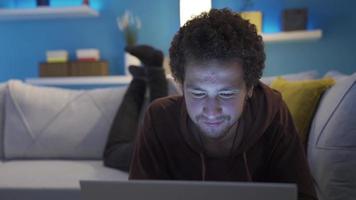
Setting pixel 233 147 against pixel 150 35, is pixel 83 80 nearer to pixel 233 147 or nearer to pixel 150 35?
pixel 150 35

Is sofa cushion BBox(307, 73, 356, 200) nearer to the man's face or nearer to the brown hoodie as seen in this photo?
the brown hoodie

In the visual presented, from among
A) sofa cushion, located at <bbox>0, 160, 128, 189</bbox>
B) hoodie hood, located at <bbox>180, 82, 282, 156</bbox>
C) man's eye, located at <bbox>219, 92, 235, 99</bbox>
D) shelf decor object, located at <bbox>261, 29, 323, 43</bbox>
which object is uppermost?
man's eye, located at <bbox>219, 92, 235, 99</bbox>

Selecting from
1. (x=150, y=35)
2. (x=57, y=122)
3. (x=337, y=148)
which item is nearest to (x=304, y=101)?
(x=337, y=148)

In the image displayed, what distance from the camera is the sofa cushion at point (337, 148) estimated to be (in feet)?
3.34

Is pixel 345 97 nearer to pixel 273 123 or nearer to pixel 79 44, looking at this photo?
pixel 273 123

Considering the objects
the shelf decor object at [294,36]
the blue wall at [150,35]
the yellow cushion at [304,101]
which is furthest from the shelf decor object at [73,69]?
the yellow cushion at [304,101]

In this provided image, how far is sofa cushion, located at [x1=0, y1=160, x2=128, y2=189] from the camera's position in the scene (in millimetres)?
1438

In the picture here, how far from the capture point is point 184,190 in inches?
22.1

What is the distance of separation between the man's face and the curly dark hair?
0.07 ft

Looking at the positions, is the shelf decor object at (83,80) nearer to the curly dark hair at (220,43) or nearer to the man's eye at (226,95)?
the curly dark hair at (220,43)

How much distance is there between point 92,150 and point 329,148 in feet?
3.81

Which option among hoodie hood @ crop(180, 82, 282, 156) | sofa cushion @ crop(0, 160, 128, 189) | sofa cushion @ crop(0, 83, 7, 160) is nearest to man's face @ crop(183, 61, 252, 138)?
hoodie hood @ crop(180, 82, 282, 156)

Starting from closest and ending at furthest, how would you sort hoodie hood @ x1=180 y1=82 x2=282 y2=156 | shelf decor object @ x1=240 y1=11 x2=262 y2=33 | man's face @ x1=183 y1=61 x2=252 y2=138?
man's face @ x1=183 y1=61 x2=252 y2=138 < hoodie hood @ x1=180 y1=82 x2=282 y2=156 < shelf decor object @ x1=240 y1=11 x2=262 y2=33

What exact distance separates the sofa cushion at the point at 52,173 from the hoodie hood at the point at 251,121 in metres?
0.59
